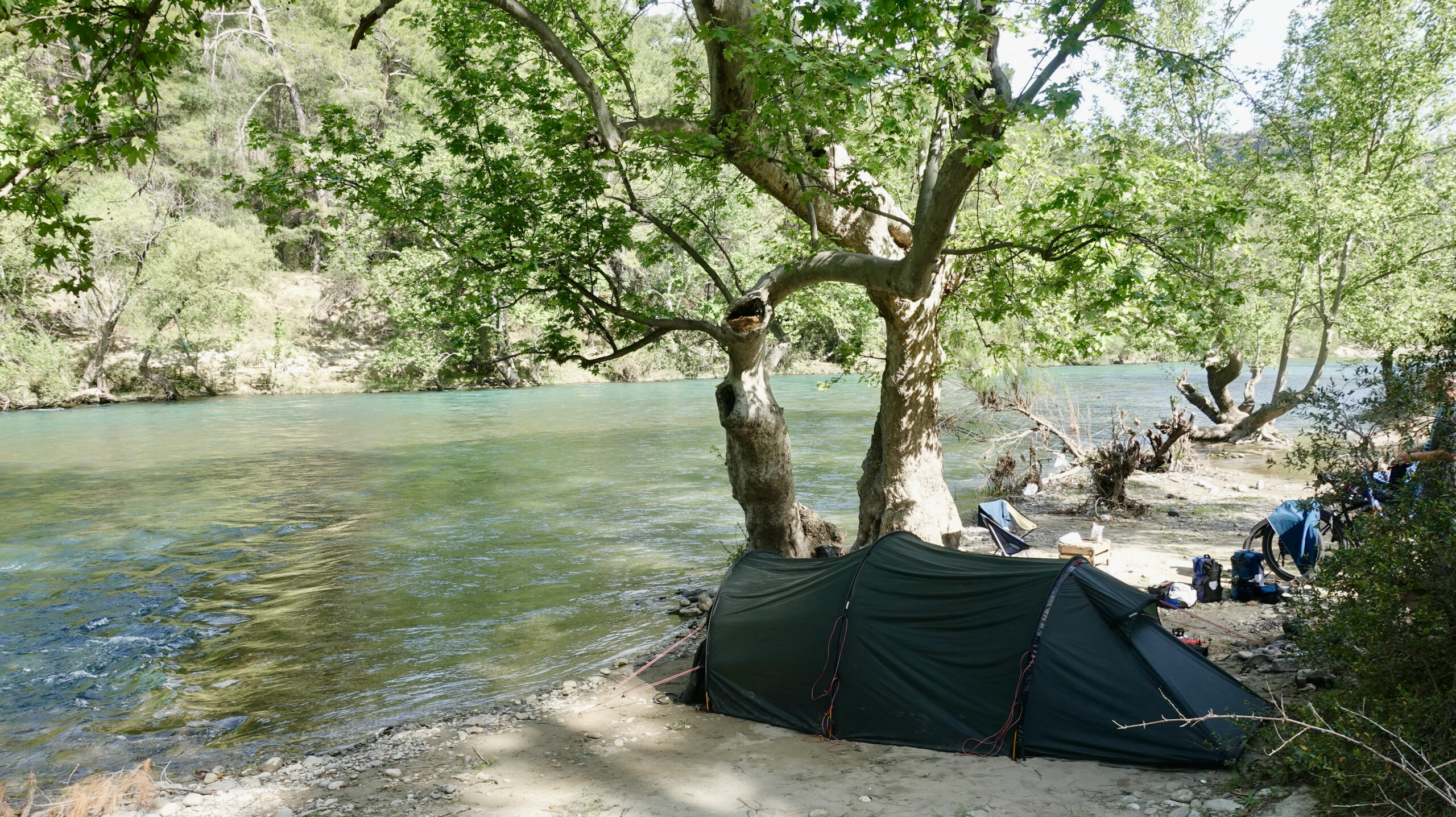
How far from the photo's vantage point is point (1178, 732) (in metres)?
6.11

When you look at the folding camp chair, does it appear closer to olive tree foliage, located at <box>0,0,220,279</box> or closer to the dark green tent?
the dark green tent

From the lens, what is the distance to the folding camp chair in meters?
12.3

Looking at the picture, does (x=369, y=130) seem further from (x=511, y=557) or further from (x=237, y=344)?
(x=237, y=344)

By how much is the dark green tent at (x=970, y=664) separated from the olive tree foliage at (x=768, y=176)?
2.51 meters

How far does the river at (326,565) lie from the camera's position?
348 inches

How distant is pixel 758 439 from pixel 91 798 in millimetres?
6885

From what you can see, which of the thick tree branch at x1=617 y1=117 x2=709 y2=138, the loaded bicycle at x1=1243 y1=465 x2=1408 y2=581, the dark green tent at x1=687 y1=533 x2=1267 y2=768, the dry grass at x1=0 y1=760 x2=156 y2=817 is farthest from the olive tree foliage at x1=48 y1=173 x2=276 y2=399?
the loaded bicycle at x1=1243 y1=465 x2=1408 y2=581

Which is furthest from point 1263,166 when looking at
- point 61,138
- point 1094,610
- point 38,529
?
point 38,529

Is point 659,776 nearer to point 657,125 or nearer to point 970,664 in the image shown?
point 970,664

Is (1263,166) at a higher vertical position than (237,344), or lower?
higher

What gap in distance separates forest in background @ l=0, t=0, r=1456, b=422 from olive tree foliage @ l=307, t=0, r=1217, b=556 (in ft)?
1.38

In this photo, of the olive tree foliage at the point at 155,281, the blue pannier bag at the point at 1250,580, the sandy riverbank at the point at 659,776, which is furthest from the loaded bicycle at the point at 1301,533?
the olive tree foliage at the point at 155,281

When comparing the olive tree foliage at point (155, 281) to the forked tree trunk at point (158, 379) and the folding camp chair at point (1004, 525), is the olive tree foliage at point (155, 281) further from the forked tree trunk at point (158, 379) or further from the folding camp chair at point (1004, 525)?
the folding camp chair at point (1004, 525)

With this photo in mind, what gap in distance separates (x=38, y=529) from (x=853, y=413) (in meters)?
25.2
